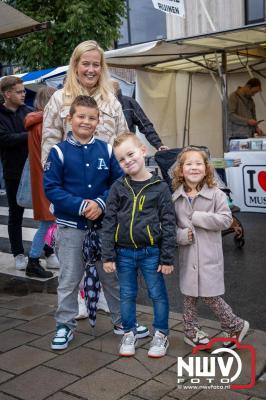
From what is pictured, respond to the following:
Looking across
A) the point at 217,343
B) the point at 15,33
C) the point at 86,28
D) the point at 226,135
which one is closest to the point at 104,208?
the point at 217,343

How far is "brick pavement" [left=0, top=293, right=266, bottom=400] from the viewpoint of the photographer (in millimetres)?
2912

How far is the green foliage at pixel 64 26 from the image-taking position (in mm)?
13672

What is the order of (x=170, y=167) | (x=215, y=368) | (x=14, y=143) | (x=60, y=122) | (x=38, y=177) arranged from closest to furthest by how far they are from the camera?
(x=215, y=368) < (x=60, y=122) < (x=38, y=177) < (x=14, y=143) < (x=170, y=167)

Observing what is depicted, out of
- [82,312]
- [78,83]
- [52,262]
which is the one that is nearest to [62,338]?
[82,312]

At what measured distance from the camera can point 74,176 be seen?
139 inches

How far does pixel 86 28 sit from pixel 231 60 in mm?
4273

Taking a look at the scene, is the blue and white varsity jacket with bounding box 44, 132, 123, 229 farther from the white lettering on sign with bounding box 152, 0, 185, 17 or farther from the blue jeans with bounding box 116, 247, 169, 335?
the white lettering on sign with bounding box 152, 0, 185, 17

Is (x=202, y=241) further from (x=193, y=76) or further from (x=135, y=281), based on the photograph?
(x=193, y=76)

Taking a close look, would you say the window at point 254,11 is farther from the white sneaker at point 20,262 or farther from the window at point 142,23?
the white sneaker at point 20,262

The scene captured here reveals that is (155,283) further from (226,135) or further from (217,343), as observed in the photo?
(226,135)

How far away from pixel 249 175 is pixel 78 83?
4764 millimetres

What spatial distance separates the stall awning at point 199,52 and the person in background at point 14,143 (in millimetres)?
4524

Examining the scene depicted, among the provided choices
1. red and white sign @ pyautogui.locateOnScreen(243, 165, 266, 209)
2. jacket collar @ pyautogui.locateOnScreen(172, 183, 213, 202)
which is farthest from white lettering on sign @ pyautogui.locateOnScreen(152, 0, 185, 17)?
jacket collar @ pyautogui.locateOnScreen(172, 183, 213, 202)

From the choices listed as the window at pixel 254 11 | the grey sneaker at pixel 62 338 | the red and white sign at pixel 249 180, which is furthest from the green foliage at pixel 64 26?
the grey sneaker at pixel 62 338
